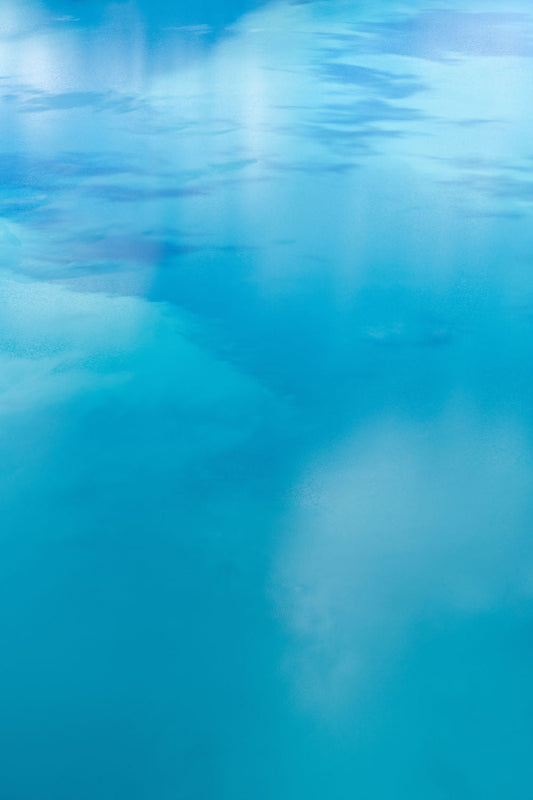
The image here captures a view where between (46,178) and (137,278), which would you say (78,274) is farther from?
(46,178)

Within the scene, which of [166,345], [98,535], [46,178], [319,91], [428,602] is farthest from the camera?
[319,91]

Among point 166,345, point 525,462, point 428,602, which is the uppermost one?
point 166,345

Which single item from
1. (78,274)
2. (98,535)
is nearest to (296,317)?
(78,274)

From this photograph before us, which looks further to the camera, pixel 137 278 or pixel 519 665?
pixel 137 278

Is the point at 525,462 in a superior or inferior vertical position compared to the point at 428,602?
superior

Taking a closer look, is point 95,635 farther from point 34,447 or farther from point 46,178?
point 46,178

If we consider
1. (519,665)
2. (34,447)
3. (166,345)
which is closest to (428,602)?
(519,665)

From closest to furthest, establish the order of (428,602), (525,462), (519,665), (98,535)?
(519,665) → (428,602) → (98,535) → (525,462)
